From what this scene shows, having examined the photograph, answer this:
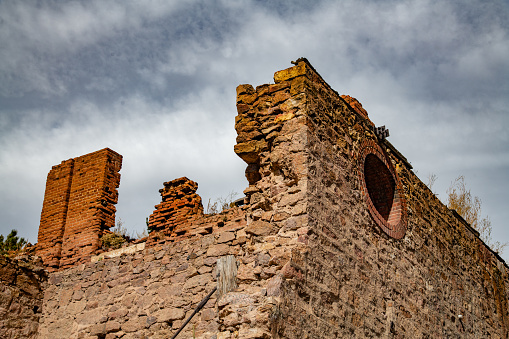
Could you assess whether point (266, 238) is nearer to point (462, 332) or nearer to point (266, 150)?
point (266, 150)

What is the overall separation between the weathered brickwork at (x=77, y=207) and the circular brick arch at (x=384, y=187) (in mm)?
4978

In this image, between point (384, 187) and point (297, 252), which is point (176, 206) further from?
point (297, 252)

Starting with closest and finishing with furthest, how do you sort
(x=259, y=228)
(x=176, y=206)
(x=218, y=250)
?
(x=259, y=228) → (x=218, y=250) → (x=176, y=206)

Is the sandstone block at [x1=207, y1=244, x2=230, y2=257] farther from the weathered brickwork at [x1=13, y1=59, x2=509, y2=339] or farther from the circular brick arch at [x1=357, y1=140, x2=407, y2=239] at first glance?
the circular brick arch at [x1=357, y1=140, x2=407, y2=239]

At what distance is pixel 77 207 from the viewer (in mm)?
11008

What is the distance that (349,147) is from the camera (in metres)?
7.82

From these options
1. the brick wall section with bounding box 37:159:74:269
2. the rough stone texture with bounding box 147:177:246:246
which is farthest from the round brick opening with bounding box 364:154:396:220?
the brick wall section with bounding box 37:159:74:269

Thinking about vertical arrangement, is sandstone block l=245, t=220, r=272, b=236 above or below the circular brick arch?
below

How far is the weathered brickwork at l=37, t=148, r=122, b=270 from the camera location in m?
10.5

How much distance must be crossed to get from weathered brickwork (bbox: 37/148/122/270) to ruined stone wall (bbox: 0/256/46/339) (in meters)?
4.24

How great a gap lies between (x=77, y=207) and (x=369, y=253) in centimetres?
608

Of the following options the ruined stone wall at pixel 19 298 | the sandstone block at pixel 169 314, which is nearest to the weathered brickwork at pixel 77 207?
Result: the sandstone block at pixel 169 314

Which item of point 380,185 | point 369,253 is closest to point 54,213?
point 380,185

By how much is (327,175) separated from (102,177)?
217 inches
